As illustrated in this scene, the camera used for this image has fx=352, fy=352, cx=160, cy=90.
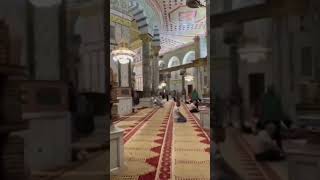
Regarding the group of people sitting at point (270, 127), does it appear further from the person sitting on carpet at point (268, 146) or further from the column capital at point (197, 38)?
the column capital at point (197, 38)

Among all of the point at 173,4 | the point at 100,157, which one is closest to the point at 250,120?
the point at 100,157

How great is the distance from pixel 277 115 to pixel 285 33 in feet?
0.73

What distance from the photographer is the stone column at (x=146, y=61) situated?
48.1 ft

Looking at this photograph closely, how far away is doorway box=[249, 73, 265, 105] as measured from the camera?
0.98 m

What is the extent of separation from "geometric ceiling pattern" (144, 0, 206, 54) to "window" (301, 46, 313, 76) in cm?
1441

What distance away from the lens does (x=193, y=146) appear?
176 inches

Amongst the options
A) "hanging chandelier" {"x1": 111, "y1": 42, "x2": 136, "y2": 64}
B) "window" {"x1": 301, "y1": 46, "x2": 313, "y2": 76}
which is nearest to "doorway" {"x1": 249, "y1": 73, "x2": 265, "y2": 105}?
"window" {"x1": 301, "y1": 46, "x2": 313, "y2": 76}

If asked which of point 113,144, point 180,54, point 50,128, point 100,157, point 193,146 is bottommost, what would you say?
point 193,146

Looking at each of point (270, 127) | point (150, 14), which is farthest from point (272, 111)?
point (150, 14)

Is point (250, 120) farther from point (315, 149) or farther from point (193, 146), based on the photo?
point (193, 146)

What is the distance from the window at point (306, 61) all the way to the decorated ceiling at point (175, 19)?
13.6 m

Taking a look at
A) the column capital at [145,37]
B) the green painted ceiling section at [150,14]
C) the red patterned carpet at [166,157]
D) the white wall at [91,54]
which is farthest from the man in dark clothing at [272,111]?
the column capital at [145,37]

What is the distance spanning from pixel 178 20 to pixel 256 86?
61.7ft

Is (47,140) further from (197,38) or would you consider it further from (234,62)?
(197,38)
